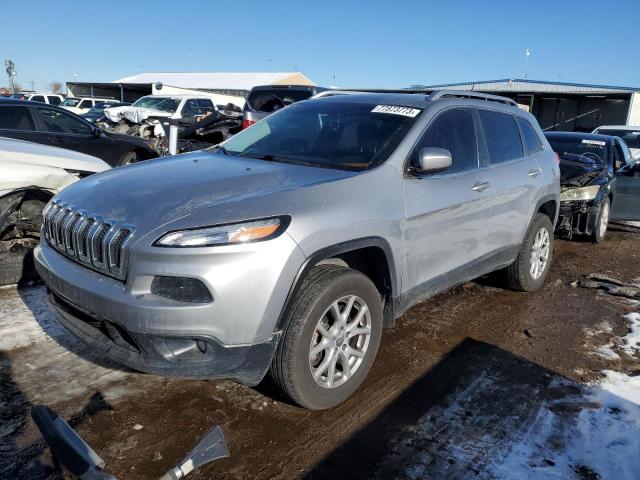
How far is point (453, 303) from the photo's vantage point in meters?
5.10

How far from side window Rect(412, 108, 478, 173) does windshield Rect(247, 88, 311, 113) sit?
21.1 ft

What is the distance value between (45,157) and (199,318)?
3.94 metres

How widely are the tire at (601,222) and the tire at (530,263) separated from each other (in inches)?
116

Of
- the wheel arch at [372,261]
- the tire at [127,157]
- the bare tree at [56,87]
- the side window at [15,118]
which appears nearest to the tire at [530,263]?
the wheel arch at [372,261]

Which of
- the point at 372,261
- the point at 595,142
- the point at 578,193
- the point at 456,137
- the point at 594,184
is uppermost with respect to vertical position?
the point at 456,137

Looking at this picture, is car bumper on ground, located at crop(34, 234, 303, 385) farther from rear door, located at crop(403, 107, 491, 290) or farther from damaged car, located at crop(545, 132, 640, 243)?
damaged car, located at crop(545, 132, 640, 243)

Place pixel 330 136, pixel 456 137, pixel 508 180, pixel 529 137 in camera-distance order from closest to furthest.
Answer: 1. pixel 330 136
2. pixel 456 137
3. pixel 508 180
4. pixel 529 137

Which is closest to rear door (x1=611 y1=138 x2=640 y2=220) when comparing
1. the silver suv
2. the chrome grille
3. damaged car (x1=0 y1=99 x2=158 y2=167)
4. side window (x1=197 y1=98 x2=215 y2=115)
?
the silver suv

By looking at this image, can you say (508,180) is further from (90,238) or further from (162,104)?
(162,104)

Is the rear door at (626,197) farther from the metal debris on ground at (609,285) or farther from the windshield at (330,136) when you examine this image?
the windshield at (330,136)

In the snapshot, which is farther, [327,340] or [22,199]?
[22,199]

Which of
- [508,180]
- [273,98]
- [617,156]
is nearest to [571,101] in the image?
[617,156]

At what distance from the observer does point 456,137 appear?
4.04 metres

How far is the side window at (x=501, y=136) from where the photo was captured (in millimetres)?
4461
